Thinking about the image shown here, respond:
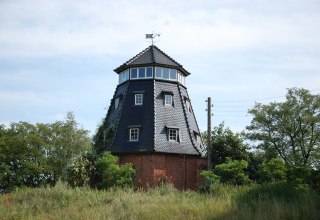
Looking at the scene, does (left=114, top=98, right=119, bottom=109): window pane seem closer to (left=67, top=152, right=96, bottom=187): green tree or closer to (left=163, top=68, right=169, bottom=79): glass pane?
(left=163, top=68, right=169, bottom=79): glass pane

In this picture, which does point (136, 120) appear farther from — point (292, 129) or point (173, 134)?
point (292, 129)

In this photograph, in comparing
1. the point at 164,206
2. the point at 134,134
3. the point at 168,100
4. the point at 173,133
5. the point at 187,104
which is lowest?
the point at 164,206

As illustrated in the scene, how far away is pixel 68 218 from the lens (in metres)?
15.5

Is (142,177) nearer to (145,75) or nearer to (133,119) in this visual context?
(133,119)

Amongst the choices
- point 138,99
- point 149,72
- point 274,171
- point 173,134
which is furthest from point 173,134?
point 274,171

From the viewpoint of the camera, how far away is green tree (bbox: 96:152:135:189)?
115ft

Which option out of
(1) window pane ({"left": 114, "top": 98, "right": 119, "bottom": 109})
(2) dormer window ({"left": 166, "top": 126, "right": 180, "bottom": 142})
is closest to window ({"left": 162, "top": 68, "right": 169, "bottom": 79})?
(1) window pane ({"left": 114, "top": 98, "right": 119, "bottom": 109})

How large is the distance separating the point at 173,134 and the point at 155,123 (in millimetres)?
2046

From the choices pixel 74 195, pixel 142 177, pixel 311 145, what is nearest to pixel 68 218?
pixel 74 195

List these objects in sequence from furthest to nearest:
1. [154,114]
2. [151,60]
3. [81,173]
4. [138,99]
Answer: [151,60] → [138,99] → [154,114] → [81,173]

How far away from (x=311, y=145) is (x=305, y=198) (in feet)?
106

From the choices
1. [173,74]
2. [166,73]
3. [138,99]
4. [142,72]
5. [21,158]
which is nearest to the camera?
[138,99]

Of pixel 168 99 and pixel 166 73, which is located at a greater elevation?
pixel 166 73

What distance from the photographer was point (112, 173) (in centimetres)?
3528
